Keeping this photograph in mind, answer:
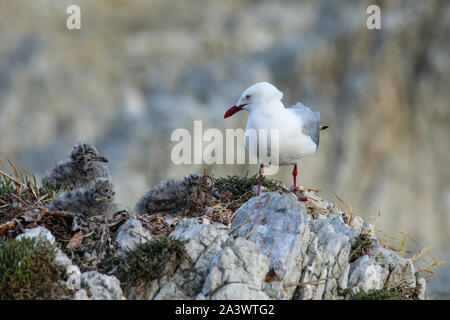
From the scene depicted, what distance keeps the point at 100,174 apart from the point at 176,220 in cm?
224

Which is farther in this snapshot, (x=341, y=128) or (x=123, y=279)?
(x=341, y=128)

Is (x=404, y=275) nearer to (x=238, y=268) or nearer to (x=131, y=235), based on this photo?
(x=238, y=268)

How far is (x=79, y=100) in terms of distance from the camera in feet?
120

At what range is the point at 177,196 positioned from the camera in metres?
8.24

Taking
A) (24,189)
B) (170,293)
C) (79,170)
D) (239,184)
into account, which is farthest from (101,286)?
(79,170)

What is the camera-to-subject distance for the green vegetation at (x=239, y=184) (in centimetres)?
891

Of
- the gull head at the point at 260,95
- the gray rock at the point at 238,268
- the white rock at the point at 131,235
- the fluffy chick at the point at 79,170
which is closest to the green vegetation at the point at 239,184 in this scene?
the gull head at the point at 260,95

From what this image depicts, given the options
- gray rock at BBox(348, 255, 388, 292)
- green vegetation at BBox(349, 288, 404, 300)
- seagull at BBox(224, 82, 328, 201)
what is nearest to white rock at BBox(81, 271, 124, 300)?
green vegetation at BBox(349, 288, 404, 300)

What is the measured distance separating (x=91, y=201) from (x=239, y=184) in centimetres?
232

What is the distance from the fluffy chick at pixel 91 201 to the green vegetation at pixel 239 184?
1875mm

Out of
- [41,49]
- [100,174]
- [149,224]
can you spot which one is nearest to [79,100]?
[41,49]

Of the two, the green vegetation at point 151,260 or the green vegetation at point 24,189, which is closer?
the green vegetation at point 151,260

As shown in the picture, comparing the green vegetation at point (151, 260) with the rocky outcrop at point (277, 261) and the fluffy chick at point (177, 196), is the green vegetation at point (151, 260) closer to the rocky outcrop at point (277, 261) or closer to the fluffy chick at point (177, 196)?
the rocky outcrop at point (277, 261)
